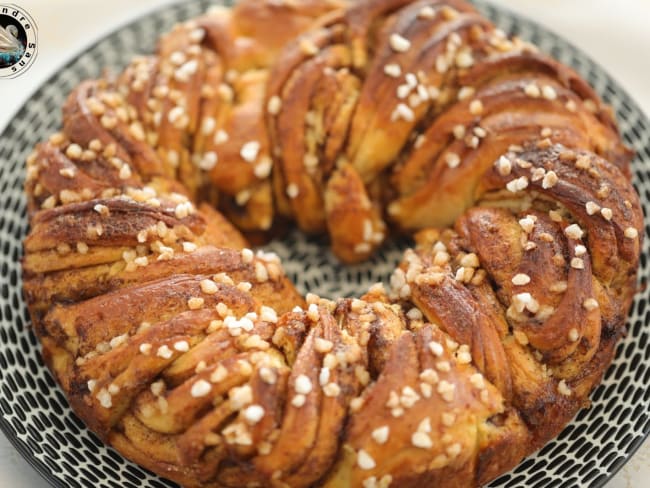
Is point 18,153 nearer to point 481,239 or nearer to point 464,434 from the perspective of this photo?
point 481,239

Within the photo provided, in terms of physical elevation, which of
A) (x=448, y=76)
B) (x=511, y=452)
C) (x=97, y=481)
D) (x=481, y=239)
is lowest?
(x=97, y=481)

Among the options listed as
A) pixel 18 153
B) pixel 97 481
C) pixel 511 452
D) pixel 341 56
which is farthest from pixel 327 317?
pixel 18 153

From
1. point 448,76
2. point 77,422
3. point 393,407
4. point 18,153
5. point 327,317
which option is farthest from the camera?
point 18,153

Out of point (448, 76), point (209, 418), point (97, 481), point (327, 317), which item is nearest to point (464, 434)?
point (327, 317)

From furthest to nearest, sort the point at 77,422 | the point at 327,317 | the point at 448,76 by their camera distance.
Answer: the point at 448,76
the point at 77,422
the point at 327,317

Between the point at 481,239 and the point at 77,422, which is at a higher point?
the point at 481,239

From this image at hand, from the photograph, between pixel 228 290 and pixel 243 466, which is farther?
pixel 228 290
